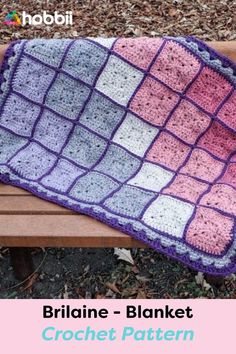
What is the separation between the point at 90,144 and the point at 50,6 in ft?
5.95

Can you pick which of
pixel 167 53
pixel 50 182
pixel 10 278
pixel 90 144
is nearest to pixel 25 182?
pixel 50 182

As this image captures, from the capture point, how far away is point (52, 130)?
7.16 feet

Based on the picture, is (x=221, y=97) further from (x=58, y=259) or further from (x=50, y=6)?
(x=50, y=6)

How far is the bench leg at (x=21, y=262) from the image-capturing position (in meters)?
2.06

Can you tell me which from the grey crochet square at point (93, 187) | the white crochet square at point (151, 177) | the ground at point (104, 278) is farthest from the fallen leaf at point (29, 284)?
the white crochet square at point (151, 177)

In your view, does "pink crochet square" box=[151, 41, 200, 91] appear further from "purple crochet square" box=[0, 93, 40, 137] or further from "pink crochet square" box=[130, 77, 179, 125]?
"purple crochet square" box=[0, 93, 40, 137]

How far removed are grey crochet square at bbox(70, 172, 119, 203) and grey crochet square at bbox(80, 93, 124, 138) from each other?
9.0 inches

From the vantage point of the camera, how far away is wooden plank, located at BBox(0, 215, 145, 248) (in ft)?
5.70

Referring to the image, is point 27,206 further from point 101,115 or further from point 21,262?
point 101,115

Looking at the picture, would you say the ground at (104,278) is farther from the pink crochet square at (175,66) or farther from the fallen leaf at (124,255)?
the pink crochet square at (175,66)

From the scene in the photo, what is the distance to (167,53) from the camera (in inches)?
82.1

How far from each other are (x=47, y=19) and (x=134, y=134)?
5.61 feet

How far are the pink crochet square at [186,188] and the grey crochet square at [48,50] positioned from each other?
0.73 m

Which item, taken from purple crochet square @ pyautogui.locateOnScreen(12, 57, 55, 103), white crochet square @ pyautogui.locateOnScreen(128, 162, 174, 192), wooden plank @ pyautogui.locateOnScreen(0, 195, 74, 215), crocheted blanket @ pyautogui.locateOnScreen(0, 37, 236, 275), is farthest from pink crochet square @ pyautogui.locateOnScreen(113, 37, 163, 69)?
wooden plank @ pyautogui.locateOnScreen(0, 195, 74, 215)
